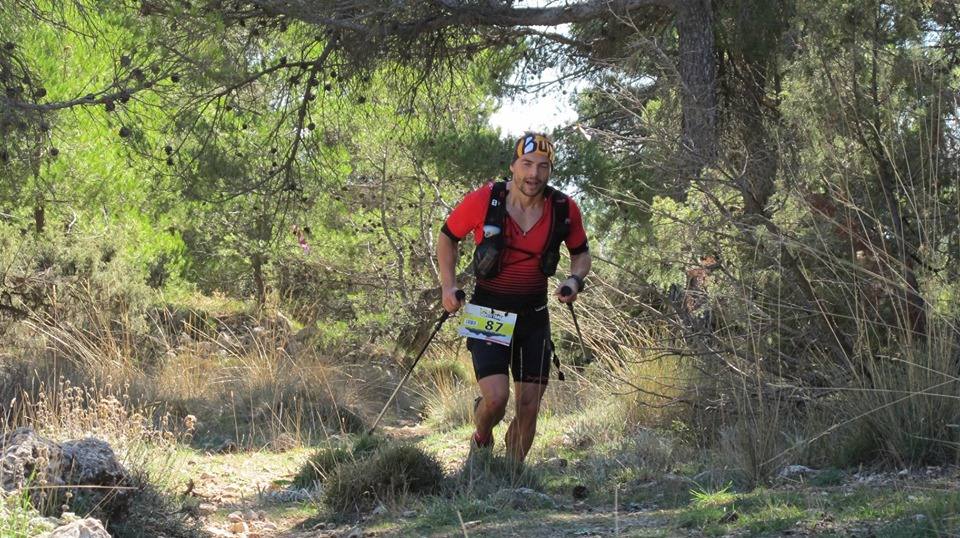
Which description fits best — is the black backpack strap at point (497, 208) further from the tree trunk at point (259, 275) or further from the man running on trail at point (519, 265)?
the tree trunk at point (259, 275)

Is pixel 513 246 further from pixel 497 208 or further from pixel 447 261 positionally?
pixel 447 261

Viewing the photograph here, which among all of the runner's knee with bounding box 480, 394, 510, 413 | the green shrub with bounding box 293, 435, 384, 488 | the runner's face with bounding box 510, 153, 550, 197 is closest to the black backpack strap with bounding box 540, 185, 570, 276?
the runner's face with bounding box 510, 153, 550, 197

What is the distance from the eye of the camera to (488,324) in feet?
21.2

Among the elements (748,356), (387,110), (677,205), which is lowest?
(748,356)

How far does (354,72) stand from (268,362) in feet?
9.67

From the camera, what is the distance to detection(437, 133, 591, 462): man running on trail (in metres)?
6.41

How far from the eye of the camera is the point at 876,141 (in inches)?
286

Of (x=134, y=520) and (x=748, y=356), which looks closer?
(x=134, y=520)

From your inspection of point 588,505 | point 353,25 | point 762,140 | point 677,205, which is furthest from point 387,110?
point 588,505

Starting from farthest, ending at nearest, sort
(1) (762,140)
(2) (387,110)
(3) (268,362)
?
(2) (387,110), (3) (268,362), (1) (762,140)

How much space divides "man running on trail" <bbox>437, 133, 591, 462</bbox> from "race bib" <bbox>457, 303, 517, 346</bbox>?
0.02 meters

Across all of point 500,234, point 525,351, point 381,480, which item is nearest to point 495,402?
point 525,351

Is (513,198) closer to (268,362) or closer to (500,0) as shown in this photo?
(500,0)

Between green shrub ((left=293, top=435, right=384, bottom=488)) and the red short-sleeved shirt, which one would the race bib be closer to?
the red short-sleeved shirt
